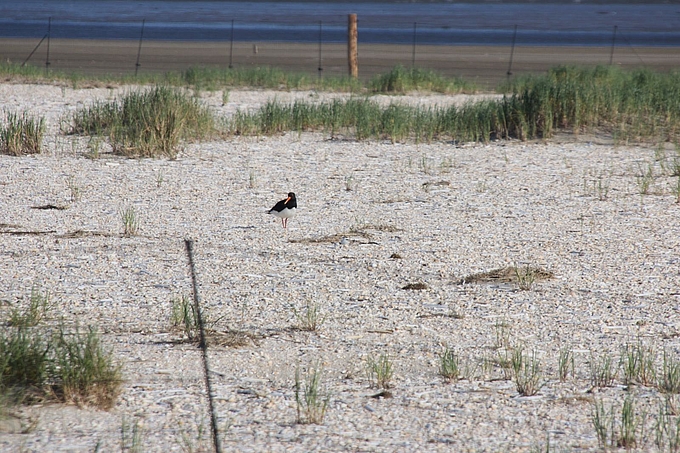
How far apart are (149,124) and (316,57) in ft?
86.0

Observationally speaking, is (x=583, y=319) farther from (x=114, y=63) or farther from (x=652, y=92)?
(x=114, y=63)

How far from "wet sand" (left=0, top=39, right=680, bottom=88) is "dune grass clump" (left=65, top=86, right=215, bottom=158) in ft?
54.9

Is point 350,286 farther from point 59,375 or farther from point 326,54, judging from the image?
point 326,54

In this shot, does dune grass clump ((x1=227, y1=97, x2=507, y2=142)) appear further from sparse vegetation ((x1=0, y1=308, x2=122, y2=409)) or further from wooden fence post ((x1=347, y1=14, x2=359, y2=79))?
wooden fence post ((x1=347, y1=14, x2=359, y2=79))

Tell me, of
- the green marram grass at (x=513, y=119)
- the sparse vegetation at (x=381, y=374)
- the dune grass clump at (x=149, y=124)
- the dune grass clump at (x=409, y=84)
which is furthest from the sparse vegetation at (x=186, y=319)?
the dune grass clump at (x=409, y=84)

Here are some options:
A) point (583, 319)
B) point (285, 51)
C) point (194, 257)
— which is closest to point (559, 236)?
point (583, 319)

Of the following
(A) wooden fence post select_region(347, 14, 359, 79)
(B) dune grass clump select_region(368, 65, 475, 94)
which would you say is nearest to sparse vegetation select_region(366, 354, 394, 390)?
(B) dune grass clump select_region(368, 65, 475, 94)

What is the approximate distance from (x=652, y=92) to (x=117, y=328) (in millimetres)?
12103

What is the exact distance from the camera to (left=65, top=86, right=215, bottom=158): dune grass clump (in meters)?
11.7

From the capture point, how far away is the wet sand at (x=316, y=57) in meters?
32.7

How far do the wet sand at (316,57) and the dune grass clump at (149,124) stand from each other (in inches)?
659

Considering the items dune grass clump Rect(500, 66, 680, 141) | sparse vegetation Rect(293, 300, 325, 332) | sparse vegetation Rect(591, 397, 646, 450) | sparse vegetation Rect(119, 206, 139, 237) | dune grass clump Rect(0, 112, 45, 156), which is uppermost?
dune grass clump Rect(500, 66, 680, 141)

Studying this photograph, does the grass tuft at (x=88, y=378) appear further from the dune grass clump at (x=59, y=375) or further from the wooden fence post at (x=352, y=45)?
the wooden fence post at (x=352, y=45)

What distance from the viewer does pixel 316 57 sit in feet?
123
